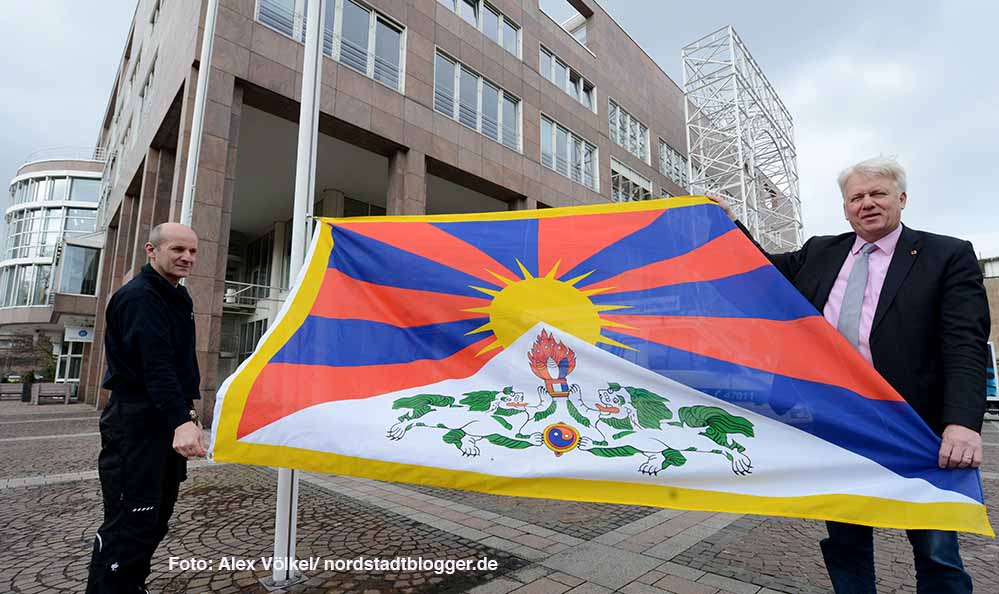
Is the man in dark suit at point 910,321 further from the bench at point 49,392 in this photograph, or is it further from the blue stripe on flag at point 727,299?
the bench at point 49,392

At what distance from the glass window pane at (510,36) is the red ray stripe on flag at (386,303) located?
18599mm

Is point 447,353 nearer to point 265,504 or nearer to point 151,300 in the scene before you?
point 151,300

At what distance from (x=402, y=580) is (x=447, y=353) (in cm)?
161

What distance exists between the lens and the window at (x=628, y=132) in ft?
82.6

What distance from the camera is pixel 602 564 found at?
3.75 m

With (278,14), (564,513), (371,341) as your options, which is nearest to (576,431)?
(371,341)

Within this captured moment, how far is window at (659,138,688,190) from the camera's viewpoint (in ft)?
97.0

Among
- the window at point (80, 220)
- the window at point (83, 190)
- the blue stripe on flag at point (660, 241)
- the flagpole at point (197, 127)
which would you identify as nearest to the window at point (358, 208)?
the flagpole at point (197, 127)

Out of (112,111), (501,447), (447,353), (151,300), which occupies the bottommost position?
(501,447)

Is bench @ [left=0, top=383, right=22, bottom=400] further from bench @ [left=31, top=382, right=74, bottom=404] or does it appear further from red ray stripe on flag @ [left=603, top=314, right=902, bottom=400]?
red ray stripe on flag @ [left=603, top=314, right=902, bottom=400]

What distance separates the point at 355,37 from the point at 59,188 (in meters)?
48.4

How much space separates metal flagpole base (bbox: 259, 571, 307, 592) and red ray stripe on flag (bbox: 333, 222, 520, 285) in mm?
2162

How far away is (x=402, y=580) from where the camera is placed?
3.42m

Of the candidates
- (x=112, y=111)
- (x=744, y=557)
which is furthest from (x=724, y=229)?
(x=112, y=111)
